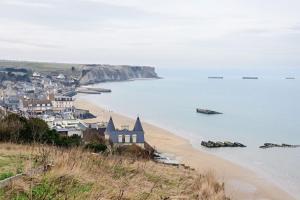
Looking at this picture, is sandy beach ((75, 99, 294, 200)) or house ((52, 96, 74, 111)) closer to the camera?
sandy beach ((75, 99, 294, 200))

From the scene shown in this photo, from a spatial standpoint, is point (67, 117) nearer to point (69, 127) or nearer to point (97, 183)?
point (69, 127)

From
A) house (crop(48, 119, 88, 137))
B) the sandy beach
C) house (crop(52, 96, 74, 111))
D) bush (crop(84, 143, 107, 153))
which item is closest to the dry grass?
bush (crop(84, 143, 107, 153))

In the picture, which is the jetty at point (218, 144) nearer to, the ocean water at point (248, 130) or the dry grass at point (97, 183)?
the ocean water at point (248, 130)

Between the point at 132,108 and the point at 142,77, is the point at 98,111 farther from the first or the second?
the point at 142,77

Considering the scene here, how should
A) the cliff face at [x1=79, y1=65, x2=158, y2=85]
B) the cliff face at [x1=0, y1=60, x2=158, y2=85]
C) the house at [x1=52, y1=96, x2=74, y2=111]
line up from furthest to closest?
the cliff face at [x1=79, y1=65, x2=158, y2=85] < the cliff face at [x1=0, y1=60, x2=158, y2=85] < the house at [x1=52, y1=96, x2=74, y2=111]

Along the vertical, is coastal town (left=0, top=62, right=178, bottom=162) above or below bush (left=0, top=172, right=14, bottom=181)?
below

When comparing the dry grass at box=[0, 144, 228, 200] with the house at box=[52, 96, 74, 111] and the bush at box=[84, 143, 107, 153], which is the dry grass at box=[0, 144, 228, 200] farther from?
the house at box=[52, 96, 74, 111]

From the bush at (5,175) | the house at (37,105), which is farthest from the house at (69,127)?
the bush at (5,175)

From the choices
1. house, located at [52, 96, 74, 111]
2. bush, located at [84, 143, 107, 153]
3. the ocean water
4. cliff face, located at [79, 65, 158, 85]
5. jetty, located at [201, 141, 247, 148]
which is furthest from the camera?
cliff face, located at [79, 65, 158, 85]
